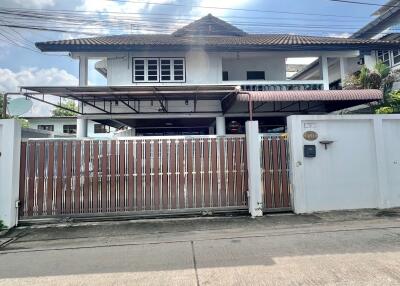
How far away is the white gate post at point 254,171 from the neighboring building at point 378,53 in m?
9.99

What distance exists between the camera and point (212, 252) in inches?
185

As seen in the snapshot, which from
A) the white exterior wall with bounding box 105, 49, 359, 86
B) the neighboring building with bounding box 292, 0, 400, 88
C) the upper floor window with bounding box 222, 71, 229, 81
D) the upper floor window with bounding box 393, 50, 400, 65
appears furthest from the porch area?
the upper floor window with bounding box 393, 50, 400, 65

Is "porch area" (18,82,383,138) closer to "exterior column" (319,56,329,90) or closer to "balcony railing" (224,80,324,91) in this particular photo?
"balcony railing" (224,80,324,91)

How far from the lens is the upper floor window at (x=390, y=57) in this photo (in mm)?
15077

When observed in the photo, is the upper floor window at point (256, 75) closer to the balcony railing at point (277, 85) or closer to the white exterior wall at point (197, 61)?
the white exterior wall at point (197, 61)

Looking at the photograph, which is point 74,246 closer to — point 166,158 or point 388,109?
point 166,158

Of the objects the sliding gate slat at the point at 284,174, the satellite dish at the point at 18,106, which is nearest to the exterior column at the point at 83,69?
the satellite dish at the point at 18,106

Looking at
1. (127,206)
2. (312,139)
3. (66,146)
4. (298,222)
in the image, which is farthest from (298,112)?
(66,146)

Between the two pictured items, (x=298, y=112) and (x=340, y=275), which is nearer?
(x=340, y=275)

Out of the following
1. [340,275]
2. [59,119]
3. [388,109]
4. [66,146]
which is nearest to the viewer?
[340,275]

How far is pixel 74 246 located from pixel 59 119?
25.6 meters

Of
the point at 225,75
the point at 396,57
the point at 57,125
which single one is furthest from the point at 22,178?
the point at 57,125

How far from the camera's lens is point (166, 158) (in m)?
7.21

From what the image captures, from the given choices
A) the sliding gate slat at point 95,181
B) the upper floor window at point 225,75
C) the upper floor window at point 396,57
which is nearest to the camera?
the sliding gate slat at point 95,181
